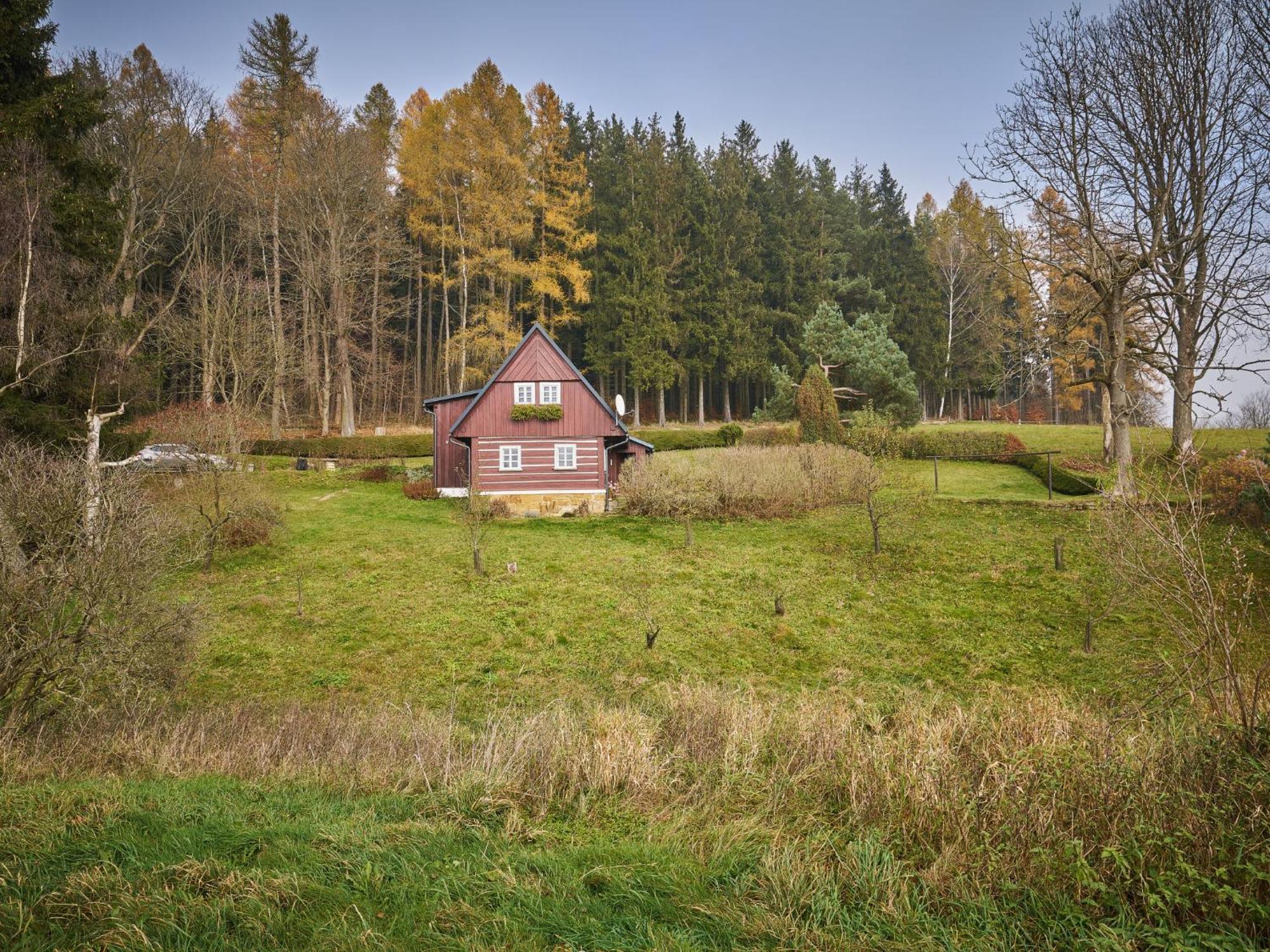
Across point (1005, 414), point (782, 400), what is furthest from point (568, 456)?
point (1005, 414)

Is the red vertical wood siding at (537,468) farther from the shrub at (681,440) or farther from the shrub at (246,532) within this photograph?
the shrub at (246,532)

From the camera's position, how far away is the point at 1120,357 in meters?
17.5

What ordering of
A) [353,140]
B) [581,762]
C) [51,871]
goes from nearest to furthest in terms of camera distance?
[51,871] → [581,762] → [353,140]

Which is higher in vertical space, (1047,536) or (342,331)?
(342,331)

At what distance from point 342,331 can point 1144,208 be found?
35900 mm

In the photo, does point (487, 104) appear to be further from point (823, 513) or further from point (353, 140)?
point (823, 513)

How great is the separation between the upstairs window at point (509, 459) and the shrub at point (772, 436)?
10924 mm

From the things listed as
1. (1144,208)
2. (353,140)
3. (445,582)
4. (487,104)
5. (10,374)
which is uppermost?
(487,104)

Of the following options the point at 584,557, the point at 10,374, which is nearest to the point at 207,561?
the point at 10,374

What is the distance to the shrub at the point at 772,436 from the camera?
31219 mm

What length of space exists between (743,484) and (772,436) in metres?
11.2

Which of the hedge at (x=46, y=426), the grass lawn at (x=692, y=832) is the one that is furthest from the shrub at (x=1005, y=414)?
the hedge at (x=46, y=426)

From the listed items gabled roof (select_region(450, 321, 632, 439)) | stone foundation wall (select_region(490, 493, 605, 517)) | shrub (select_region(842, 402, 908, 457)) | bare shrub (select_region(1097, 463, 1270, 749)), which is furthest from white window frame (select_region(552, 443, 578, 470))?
bare shrub (select_region(1097, 463, 1270, 749))

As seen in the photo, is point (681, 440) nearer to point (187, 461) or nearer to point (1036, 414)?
point (187, 461)
